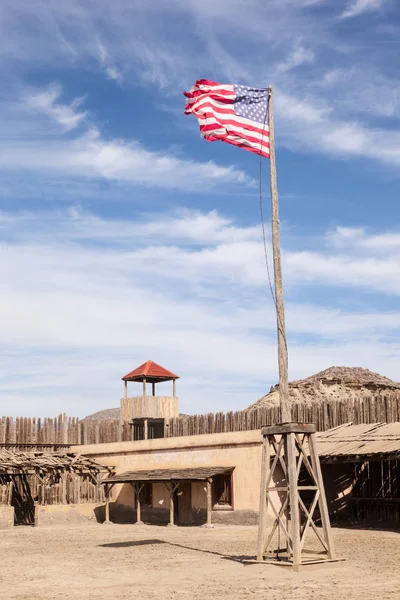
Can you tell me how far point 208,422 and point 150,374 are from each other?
21.0 ft

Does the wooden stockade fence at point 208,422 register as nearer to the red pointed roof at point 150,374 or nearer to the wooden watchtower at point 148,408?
the wooden watchtower at point 148,408

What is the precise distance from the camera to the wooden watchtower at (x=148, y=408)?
36.7 m

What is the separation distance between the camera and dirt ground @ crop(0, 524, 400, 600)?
1169 centimetres

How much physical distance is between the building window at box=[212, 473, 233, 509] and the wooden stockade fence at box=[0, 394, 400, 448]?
2.84 metres

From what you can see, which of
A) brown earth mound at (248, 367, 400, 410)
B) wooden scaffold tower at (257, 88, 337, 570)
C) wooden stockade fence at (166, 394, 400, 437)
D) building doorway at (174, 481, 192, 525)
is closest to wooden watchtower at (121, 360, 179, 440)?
wooden stockade fence at (166, 394, 400, 437)

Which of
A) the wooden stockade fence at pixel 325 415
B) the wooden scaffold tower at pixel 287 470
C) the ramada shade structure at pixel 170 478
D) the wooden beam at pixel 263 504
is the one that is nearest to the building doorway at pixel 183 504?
the ramada shade structure at pixel 170 478

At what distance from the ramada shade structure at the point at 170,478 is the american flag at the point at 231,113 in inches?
543

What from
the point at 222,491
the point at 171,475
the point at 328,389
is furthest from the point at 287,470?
the point at 328,389

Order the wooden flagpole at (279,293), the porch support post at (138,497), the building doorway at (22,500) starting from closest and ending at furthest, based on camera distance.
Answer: the wooden flagpole at (279,293), the porch support post at (138,497), the building doorway at (22,500)

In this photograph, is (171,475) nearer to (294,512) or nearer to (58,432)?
(58,432)

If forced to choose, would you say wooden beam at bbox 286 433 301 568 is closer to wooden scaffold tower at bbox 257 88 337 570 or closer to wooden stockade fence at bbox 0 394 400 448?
wooden scaffold tower at bbox 257 88 337 570

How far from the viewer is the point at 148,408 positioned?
120 ft

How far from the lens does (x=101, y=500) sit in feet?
102

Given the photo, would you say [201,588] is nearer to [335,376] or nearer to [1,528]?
[1,528]
